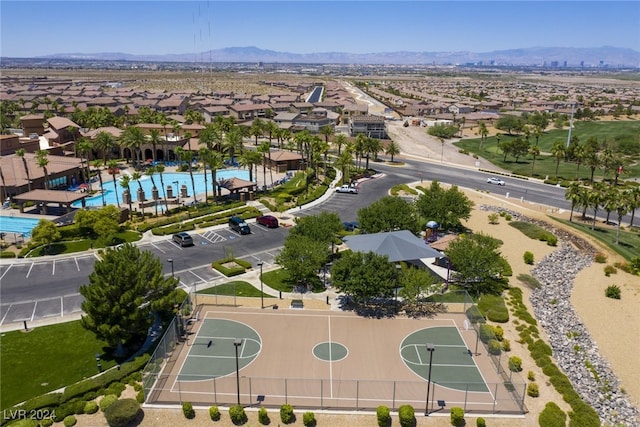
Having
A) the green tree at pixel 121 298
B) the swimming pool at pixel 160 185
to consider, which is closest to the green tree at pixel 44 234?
the swimming pool at pixel 160 185

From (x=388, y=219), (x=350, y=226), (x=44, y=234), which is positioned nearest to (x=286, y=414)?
(x=388, y=219)

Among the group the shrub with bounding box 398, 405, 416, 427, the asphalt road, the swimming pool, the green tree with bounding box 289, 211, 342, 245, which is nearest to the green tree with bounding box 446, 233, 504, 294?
the green tree with bounding box 289, 211, 342, 245

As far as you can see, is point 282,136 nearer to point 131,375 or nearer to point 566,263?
Result: point 566,263

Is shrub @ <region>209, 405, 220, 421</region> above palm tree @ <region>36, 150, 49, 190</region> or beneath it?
beneath

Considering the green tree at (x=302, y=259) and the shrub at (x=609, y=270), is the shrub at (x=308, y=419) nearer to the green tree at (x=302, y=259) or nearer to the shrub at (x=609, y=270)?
the green tree at (x=302, y=259)

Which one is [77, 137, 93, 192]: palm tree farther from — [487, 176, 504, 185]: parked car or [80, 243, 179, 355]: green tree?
[487, 176, 504, 185]: parked car

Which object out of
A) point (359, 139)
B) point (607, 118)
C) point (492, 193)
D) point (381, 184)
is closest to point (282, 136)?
point (359, 139)
